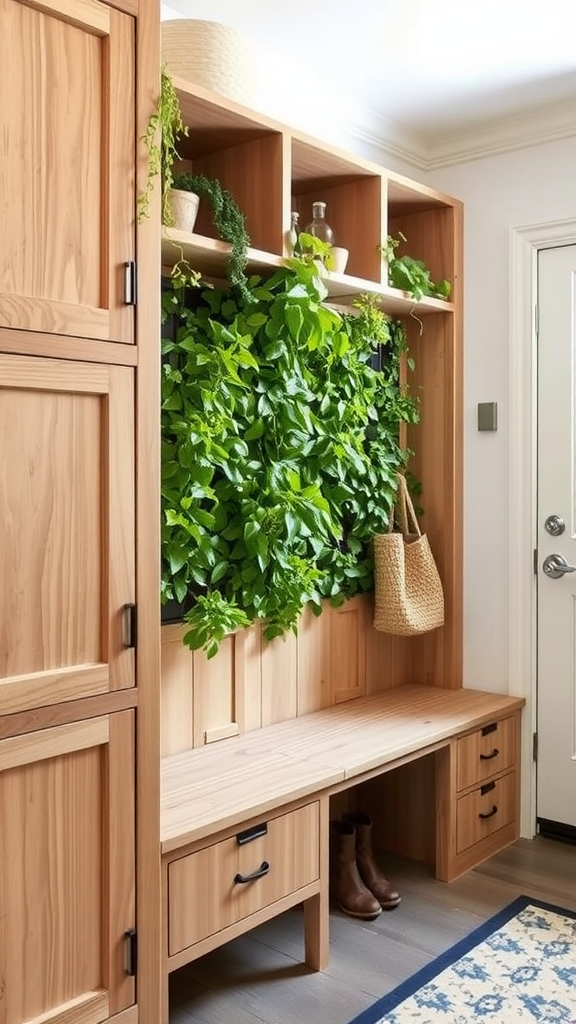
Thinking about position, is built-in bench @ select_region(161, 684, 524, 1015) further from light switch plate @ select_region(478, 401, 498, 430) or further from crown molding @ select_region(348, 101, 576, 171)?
crown molding @ select_region(348, 101, 576, 171)

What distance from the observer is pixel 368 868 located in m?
2.82

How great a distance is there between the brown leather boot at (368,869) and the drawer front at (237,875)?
0.46m

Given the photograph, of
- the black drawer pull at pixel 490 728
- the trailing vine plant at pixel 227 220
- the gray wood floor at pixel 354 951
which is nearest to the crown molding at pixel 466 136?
the trailing vine plant at pixel 227 220

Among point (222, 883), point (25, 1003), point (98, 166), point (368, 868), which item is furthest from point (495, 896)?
point (98, 166)

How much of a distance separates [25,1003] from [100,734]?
0.50 meters

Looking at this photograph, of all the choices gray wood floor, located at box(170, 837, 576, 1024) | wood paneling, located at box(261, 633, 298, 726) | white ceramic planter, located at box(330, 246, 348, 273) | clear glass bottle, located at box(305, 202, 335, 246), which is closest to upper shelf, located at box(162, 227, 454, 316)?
white ceramic planter, located at box(330, 246, 348, 273)

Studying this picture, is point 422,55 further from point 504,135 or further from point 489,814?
point 489,814

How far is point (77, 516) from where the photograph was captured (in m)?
1.75

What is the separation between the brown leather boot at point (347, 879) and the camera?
2.69m

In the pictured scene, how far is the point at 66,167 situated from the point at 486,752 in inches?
89.9

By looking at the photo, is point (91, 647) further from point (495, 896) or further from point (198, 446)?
point (495, 896)

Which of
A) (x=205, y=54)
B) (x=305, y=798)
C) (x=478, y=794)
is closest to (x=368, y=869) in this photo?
(x=478, y=794)

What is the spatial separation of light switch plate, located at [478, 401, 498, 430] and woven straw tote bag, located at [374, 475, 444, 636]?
37 cm

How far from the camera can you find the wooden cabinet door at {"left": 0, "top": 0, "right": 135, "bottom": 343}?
1626mm
